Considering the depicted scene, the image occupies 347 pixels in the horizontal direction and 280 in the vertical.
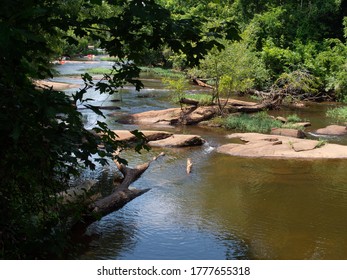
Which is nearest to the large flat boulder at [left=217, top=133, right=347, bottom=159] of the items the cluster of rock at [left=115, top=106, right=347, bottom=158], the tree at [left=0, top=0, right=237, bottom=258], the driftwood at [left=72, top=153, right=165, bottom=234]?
the cluster of rock at [left=115, top=106, right=347, bottom=158]

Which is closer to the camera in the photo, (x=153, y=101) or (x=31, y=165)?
(x=31, y=165)

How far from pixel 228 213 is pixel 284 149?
5.52 meters

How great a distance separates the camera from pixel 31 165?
11.4ft

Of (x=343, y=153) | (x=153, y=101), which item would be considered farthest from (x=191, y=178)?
(x=153, y=101)

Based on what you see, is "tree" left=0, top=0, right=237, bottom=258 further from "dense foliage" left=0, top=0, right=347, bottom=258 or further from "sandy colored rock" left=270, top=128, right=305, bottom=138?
"sandy colored rock" left=270, top=128, right=305, bottom=138

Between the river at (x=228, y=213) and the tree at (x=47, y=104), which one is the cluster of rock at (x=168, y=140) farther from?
the tree at (x=47, y=104)

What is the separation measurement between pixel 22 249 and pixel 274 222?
5.64 m

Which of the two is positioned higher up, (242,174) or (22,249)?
(22,249)

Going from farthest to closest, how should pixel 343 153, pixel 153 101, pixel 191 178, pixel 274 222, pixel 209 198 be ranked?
pixel 153 101 → pixel 343 153 → pixel 191 178 → pixel 209 198 → pixel 274 222

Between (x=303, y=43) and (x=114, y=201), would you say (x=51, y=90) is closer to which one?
(x=114, y=201)

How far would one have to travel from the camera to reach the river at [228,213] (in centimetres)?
707

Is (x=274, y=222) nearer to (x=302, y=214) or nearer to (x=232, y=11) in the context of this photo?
(x=302, y=214)

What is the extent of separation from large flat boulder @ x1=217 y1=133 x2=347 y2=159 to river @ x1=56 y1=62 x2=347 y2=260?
400mm

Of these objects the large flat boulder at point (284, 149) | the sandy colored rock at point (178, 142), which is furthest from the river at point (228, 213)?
the sandy colored rock at point (178, 142)
